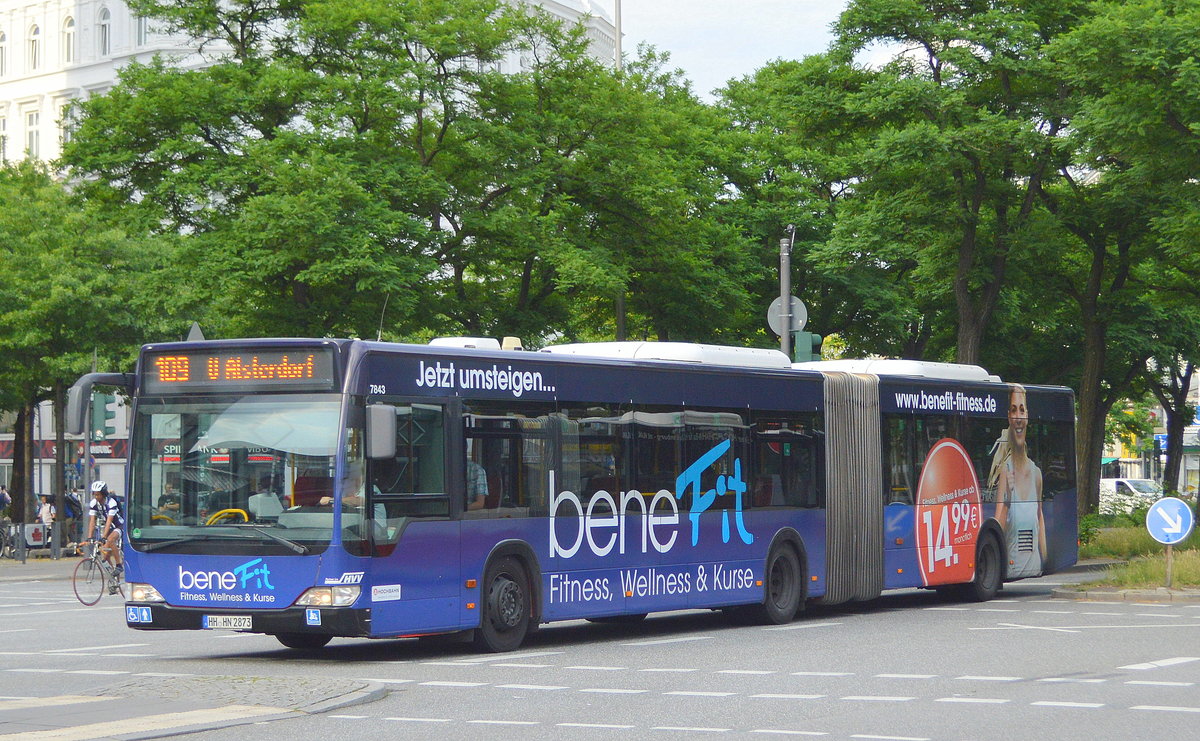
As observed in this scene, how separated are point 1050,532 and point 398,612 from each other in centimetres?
1320

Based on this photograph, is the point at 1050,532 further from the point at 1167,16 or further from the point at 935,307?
the point at 935,307

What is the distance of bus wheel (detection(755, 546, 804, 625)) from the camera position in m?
18.7

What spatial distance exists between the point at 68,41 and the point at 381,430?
6423cm

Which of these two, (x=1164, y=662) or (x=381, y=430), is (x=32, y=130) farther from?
(x=1164, y=662)

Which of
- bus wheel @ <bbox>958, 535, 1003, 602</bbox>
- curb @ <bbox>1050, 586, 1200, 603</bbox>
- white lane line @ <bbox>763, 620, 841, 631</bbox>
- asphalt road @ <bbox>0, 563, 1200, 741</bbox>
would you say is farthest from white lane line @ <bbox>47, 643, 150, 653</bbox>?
curb @ <bbox>1050, 586, 1200, 603</bbox>

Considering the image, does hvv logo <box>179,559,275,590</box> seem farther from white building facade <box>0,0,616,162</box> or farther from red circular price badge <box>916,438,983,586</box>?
white building facade <box>0,0,616,162</box>

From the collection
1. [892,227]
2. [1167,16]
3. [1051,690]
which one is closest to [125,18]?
[892,227]

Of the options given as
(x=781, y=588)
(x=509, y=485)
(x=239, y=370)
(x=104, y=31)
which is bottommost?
(x=781, y=588)

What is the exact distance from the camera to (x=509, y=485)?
593 inches

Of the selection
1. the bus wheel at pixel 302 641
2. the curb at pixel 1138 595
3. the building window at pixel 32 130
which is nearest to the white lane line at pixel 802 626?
the curb at pixel 1138 595

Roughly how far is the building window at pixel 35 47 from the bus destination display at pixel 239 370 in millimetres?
64139

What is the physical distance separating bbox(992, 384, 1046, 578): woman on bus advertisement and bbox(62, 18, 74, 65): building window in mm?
57991

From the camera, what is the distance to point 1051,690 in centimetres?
1166

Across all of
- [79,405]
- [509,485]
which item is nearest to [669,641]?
[509,485]
